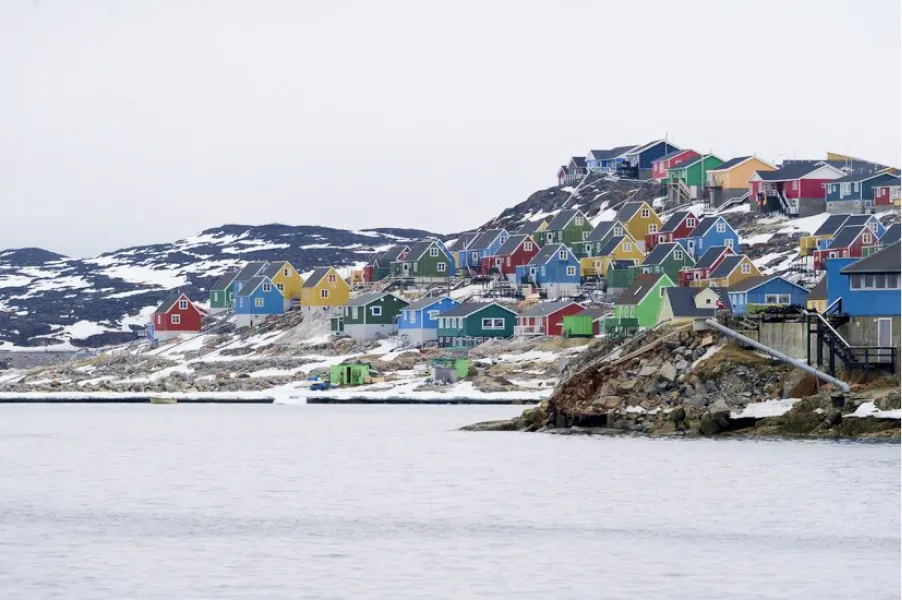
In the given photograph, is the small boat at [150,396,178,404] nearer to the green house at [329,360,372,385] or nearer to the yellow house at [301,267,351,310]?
the green house at [329,360,372,385]

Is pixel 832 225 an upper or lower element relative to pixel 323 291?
upper

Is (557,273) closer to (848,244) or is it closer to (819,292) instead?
(848,244)

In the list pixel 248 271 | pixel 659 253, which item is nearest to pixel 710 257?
pixel 659 253

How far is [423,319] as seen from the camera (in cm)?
12681

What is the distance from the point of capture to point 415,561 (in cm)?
3484

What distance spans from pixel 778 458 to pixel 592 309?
2634 inches

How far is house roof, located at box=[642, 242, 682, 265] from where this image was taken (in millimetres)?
133375

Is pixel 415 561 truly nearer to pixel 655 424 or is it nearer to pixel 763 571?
pixel 763 571

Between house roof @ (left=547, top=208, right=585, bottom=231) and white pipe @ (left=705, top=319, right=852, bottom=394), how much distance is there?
8881cm

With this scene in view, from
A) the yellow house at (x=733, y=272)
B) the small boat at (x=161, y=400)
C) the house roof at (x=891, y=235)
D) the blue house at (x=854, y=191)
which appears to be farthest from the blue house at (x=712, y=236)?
the small boat at (x=161, y=400)

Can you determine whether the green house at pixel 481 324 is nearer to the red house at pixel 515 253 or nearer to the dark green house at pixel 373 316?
the dark green house at pixel 373 316

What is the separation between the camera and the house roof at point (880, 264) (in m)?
62.4

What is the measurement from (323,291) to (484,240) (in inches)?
789

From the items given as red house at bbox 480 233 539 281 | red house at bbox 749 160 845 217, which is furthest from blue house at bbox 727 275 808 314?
red house at bbox 480 233 539 281
